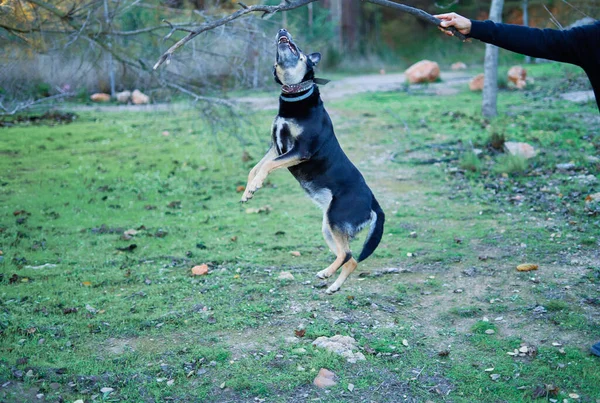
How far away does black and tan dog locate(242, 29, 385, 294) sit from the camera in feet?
14.7

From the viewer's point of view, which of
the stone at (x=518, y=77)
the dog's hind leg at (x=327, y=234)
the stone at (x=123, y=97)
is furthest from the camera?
the stone at (x=518, y=77)

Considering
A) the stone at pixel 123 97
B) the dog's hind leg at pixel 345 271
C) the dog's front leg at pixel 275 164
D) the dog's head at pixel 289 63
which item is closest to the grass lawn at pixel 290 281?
the dog's hind leg at pixel 345 271

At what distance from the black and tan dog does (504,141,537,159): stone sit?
22.3 ft

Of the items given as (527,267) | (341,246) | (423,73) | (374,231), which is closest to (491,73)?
(423,73)

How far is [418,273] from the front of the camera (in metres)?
7.03

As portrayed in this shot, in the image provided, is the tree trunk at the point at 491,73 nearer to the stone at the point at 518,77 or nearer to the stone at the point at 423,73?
the stone at the point at 518,77

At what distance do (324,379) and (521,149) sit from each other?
7521 mm

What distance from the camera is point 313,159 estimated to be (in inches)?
183

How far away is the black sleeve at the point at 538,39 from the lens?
4215 mm

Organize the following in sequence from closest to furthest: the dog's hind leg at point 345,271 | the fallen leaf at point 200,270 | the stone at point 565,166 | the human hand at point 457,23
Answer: the human hand at point 457,23 < the dog's hind leg at point 345,271 < the fallen leaf at point 200,270 < the stone at point 565,166

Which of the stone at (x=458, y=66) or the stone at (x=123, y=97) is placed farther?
the stone at (x=458, y=66)

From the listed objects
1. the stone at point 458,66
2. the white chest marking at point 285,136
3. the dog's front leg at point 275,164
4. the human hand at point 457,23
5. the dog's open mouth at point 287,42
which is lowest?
the stone at point 458,66

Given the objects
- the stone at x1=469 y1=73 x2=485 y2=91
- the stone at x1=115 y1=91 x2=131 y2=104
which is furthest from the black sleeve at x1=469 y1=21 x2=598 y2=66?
the stone at x1=115 y1=91 x2=131 y2=104

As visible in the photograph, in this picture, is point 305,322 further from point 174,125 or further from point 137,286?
point 174,125
